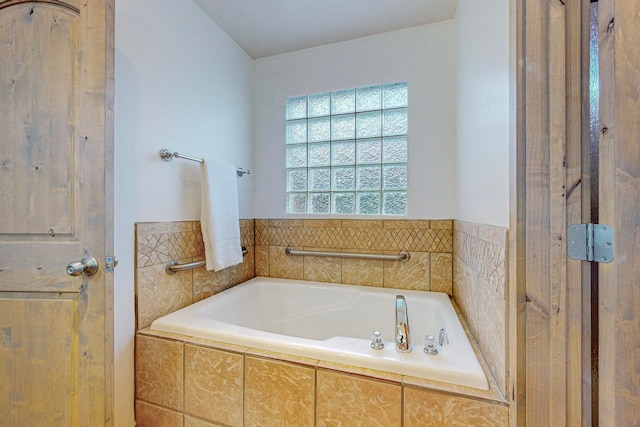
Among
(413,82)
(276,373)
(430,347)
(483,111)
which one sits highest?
(413,82)

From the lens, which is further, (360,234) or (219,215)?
(360,234)

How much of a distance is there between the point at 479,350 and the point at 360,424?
55 centimetres

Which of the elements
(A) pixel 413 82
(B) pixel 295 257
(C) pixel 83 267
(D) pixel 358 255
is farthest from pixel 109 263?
(A) pixel 413 82

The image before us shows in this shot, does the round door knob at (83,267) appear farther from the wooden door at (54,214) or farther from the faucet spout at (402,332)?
the faucet spout at (402,332)

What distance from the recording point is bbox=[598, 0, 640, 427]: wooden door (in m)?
0.61

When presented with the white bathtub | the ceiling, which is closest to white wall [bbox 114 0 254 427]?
the ceiling

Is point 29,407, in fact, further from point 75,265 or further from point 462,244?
point 462,244

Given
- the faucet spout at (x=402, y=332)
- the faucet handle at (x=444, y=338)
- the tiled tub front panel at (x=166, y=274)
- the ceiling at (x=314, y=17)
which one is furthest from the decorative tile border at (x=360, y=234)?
the ceiling at (x=314, y=17)

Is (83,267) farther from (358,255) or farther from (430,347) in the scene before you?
(358,255)

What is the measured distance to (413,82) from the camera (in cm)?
184

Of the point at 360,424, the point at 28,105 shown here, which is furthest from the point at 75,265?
the point at 360,424

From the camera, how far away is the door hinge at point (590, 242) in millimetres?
650

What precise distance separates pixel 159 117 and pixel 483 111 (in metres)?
1.56

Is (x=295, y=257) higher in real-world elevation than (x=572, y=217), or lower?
lower
